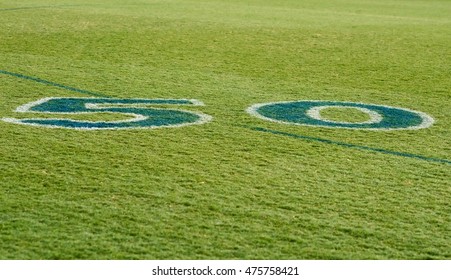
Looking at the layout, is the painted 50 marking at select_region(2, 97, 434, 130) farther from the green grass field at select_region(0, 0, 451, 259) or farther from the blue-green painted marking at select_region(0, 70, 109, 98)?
the blue-green painted marking at select_region(0, 70, 109, 98)

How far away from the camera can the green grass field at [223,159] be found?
16.1ft

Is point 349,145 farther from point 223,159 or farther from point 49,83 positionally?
point 49,83

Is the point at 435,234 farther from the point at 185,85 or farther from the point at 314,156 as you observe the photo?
the point at 185,85

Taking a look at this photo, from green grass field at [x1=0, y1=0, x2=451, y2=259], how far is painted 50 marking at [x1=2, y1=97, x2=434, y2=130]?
0.15 m

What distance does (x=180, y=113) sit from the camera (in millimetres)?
8203

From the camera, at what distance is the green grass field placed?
4918mm

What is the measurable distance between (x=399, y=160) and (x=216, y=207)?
1.96m

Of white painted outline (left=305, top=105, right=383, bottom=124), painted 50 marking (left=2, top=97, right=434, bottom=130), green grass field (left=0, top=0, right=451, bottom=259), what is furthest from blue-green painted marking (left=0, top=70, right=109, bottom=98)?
white painted outline (left=305, top=105, right=383, bottom=124)

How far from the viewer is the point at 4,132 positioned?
7242 millimetres

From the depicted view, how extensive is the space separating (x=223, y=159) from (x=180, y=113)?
1709mm

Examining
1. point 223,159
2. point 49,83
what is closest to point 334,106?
point 223,159

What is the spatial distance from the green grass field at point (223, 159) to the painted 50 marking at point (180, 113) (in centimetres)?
15

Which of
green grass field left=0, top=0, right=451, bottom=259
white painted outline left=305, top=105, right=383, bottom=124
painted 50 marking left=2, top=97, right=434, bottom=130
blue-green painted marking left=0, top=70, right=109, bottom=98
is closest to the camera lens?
green grass field left=0, top=0, right=451, bottom=259

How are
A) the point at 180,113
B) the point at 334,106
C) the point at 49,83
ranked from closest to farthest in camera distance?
the point at 180,113
the point at 334,106
the point at 49,83
